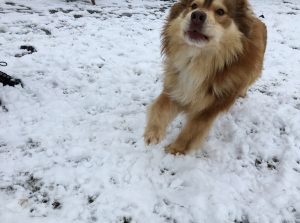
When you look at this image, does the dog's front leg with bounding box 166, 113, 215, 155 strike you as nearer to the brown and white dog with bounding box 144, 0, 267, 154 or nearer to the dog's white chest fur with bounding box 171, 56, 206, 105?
the brown and white dog with bounding box 144, 0, 267, 154

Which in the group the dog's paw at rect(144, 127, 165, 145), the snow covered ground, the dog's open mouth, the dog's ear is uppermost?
the dog's ear

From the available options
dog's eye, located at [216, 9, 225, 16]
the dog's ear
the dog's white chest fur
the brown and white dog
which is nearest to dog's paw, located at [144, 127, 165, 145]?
the brown and white dog

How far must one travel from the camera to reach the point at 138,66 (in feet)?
18.0

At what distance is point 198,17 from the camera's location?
2980 millimetres

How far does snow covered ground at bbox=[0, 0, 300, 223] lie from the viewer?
296 cm

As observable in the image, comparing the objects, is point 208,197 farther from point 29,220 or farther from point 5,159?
point 5,159

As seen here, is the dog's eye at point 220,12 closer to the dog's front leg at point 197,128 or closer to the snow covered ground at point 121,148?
the dog's front leg at point 197,128

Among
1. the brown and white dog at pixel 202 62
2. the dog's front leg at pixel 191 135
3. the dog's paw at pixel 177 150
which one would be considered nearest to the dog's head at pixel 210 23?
the brown and white dog at pixel 202 62

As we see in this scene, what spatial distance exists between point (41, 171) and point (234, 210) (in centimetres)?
177

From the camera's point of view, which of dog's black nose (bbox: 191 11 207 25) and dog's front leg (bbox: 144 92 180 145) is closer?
dog's black nose (bbox: 191 11 207 25)

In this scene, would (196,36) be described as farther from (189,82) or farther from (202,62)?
(189,82)

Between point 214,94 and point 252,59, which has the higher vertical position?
point 252,59

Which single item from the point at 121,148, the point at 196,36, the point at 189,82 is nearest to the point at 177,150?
the point at 121,148

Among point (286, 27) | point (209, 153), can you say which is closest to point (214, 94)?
point (209, 153)
